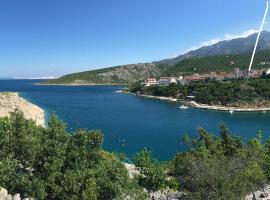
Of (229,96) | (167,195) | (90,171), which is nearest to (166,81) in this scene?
(229,96)

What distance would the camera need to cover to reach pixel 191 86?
495ft

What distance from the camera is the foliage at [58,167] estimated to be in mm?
23125

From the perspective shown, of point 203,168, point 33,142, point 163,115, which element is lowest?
point 163,115

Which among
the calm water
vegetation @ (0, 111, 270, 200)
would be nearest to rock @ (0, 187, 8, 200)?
vegetation @ (0, 111, 270, 200)

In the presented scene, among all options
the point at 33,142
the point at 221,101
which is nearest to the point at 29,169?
the point at 33,142

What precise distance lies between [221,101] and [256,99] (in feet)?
36.2

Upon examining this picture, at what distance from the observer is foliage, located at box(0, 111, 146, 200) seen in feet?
75.9

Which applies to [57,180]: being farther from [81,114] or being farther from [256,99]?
[256,99]

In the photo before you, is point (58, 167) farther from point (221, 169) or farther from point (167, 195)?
point (221, 169)

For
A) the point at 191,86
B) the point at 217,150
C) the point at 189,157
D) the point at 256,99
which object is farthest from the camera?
the point at 191,86

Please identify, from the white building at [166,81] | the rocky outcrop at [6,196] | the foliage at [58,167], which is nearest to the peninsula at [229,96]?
the white building at [166,81]

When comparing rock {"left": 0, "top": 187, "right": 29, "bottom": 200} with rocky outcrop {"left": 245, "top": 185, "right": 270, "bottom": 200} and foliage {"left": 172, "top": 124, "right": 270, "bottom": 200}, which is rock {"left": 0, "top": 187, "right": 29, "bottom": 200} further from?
rocky outcrop {"left": 245, "top": 185, "right": 270, "bottom": 200}

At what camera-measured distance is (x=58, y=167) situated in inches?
1068

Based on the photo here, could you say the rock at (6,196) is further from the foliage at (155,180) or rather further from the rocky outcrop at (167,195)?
the foliage at (155,180)
